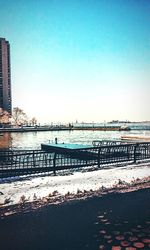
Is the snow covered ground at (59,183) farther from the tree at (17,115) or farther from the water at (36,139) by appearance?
the tree at (17,115)

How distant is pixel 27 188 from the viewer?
368 inches

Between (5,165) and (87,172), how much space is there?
15.0ft

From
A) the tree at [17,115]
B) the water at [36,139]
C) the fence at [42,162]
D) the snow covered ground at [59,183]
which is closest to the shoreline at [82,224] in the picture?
the snow covered ground at [59,183]

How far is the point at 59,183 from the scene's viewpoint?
33.2 ft

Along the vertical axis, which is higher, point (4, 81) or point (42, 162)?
point (4, 81)

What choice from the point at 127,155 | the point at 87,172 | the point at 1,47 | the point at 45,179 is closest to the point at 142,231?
the point at 45,179

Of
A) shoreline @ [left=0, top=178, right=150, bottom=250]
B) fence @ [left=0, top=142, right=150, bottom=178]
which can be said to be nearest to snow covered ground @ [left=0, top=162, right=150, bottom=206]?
shoreline @ [left=0, top=178, right=150, bottom=250]

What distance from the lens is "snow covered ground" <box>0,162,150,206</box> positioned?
858 cm

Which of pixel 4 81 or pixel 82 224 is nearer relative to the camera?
pixel 82 224

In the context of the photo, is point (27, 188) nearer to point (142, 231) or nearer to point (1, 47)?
point (142, 231)

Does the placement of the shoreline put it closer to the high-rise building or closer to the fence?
the fence

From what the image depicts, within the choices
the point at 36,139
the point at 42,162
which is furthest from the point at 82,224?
the point at 36,139

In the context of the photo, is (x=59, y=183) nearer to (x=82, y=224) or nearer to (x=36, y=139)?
(x=82, y=224)

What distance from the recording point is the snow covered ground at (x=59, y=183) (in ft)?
28.1
